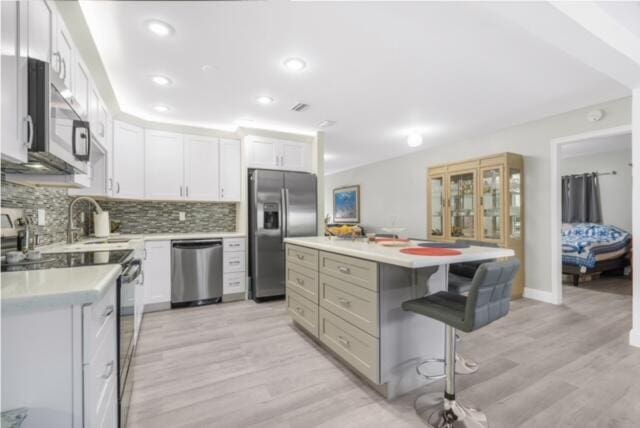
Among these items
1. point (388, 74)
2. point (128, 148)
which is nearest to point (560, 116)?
point (388, 74)

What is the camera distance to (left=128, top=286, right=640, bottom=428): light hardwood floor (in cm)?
169

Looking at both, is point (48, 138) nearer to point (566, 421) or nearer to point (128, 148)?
point (128, 148)

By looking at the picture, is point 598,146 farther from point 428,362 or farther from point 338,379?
point 338,379

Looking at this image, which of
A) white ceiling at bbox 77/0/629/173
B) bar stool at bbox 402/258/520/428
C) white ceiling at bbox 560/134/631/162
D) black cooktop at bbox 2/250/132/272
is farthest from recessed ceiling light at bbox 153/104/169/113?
white ceiling at bbox 560/134/631/162

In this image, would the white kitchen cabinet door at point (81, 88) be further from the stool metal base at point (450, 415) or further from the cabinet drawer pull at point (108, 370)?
the stool metal base at point (450, 415)

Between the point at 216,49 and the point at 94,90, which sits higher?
the point at 216,49

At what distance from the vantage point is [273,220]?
3980 mm

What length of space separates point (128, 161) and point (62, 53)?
217 centimetres

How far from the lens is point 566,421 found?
64.7 inches

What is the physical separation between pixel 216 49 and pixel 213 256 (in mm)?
2362

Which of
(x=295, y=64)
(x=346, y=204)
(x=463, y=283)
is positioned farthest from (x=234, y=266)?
(x=346, y=204)

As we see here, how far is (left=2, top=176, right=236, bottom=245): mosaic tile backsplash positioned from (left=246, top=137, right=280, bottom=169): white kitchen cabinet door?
785 millimetres

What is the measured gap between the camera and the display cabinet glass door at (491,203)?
3980mm

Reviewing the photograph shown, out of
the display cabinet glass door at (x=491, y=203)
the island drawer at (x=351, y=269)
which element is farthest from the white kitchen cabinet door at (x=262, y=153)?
the display cabinet glass door at (x=491, y=203)
